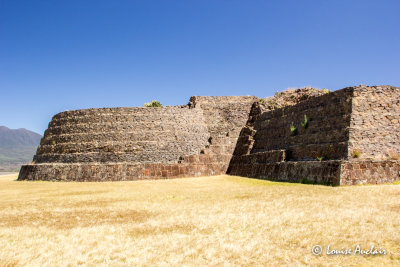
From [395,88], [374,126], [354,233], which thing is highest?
[395,88]

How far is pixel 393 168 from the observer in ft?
52.6

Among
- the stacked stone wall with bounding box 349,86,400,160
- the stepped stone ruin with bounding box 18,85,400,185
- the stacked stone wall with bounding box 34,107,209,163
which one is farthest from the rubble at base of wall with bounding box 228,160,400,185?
the stacked stone wall with bounding box 34,107,209,163

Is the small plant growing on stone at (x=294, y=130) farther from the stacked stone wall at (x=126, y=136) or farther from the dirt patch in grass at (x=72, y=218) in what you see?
the dirt patch in grass at (x=72, y=218)

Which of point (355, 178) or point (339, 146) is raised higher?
point (339, 146)

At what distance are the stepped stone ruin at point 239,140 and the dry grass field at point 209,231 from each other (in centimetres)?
439

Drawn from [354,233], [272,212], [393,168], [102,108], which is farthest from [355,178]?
[102,108]

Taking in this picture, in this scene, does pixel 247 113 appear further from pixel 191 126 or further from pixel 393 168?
pixel 393 168

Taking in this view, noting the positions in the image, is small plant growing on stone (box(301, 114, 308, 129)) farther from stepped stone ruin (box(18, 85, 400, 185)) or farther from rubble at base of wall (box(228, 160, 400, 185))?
rubble at base of wall (box(228, 160, 400, 185))

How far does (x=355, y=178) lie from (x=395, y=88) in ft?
23.1

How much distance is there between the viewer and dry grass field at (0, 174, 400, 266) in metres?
6.90

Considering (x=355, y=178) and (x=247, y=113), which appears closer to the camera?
(x=355, y=178)

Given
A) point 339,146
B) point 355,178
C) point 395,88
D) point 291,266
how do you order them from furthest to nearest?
1. point 395,88
2. point 339,146
3. point 355,178
4. point 291,266

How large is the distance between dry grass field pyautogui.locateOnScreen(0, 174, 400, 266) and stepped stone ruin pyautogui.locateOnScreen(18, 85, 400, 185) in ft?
14.4

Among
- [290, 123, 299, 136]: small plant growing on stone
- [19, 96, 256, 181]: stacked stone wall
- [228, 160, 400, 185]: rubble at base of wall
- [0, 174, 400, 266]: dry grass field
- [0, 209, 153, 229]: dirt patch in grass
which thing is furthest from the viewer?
[19, 96, 256, 181]: stacked stone wall
